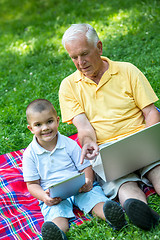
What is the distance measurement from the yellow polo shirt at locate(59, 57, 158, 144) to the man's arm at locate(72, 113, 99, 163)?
0.05 metres

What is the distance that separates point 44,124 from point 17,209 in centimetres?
87

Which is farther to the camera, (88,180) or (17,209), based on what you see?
(17,209)

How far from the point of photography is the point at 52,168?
336 centimetres

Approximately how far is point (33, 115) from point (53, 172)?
540 millimetres

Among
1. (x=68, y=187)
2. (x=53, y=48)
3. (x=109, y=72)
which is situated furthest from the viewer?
(x=53, y=48)

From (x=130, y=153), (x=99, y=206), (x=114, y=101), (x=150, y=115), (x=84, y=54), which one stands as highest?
(x=84, y=54)

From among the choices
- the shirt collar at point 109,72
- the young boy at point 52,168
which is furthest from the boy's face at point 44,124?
the shirt collar at point 109,72

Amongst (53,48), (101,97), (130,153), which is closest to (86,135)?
(101,97)

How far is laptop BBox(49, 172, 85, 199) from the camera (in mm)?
2857

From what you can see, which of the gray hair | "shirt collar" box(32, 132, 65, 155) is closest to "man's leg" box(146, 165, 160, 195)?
"shirt collar" box(32, 132, 65, 155)

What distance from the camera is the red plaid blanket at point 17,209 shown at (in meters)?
3.20

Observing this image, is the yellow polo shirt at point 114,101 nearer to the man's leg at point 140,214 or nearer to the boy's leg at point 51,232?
the man's leg at point 140,214

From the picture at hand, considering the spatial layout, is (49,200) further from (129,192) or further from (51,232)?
(129,192)

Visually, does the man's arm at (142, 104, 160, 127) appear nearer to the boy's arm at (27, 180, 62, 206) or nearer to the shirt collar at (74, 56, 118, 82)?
the shirt collar at (74, 56, 118, 82)
